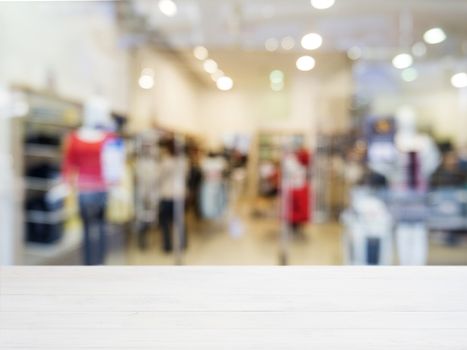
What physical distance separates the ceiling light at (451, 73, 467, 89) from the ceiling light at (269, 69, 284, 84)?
2298 mm

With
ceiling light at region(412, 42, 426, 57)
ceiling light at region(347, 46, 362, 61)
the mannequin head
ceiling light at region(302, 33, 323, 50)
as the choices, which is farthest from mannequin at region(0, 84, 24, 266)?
ceiling light at region(412, 42, 426, 57)

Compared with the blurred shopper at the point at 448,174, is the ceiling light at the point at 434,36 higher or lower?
higher

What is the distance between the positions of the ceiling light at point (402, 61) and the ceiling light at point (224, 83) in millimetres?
2018

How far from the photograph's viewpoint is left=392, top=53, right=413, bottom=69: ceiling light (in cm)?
495

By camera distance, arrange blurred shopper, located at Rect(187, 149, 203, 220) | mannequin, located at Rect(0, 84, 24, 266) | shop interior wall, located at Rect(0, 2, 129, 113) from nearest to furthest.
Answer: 1. mannequin, located at Rect(0, 84, 24, 266)
2. shop interior wall, located at Rect(0, 2, 129, 113)
3. blurred shopper, located at Rect(187, 149, 203, 220)

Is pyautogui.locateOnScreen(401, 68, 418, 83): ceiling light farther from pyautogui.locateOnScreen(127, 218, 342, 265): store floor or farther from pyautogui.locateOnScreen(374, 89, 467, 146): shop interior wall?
pyautogui.locateOnScreen(127, 218, 342, 265): store floor

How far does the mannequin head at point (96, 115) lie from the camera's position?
352cm

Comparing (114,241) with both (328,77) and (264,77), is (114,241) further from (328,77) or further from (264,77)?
(328,77)

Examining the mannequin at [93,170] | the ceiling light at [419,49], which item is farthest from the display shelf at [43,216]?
the ceiling light at [419,49]

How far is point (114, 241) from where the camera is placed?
4246 millimetres

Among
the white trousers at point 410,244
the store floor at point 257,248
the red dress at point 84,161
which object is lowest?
the store floor at point 257,248

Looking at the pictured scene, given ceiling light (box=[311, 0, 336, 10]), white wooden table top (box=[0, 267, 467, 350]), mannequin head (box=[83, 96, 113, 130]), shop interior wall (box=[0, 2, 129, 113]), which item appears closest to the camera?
white wooden table top (box=[0, 267, 467, 350])

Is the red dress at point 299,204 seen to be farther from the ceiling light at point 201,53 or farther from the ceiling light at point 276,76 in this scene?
the ceiling light at point 201,53

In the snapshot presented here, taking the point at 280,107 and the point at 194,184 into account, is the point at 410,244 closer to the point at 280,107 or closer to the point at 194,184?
the point at 194,184
